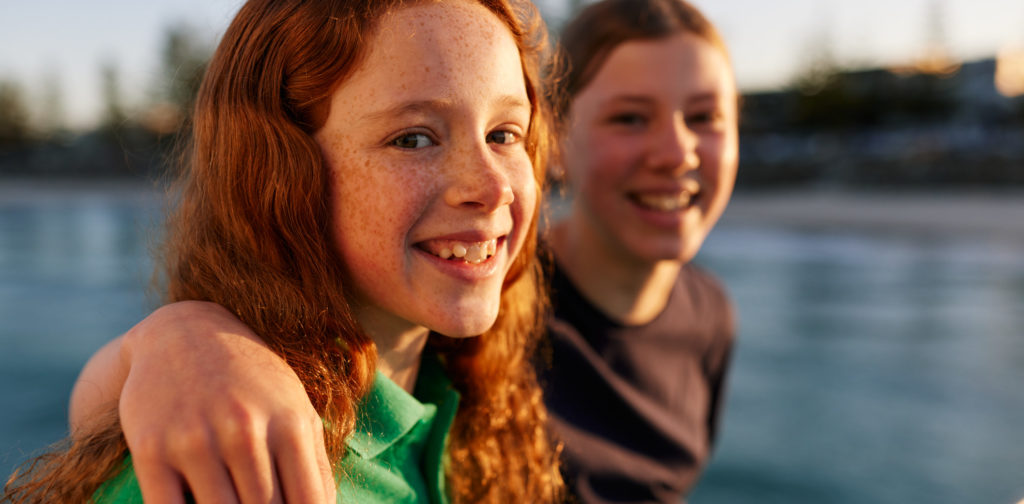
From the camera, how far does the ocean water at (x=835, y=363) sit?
523 centimetres

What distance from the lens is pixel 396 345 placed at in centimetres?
A: 119

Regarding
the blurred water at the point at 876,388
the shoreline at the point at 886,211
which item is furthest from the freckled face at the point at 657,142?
the shoreline at the point at 886,211

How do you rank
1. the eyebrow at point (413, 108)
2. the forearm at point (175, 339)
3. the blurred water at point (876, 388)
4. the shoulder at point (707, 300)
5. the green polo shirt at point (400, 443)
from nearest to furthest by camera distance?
the forearm at point (175, 339) < the eyebrow at point (413, 108) < the green polo shirt at point (400, 443) < the shoulder at point (707, 300) < the blurred water at point (876, 388)

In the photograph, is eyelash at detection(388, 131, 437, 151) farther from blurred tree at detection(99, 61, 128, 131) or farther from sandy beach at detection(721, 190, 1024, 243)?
blurred tree at detection(99, 61, 128, 131)

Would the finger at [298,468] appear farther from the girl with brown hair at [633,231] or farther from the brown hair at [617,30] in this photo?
the brown hair at [617,30]

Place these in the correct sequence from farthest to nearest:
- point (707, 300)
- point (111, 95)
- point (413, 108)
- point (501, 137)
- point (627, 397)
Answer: point (111, 95) → point (707, 300) → point (627, 397) → point (501, 137) → point (413, 108)

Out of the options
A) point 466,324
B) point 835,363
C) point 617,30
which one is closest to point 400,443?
point 466,324

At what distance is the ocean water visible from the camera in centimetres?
523

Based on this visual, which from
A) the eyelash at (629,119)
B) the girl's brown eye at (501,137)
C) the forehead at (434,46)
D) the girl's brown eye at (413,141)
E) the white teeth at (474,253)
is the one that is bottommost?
the white teeth at (474,253)

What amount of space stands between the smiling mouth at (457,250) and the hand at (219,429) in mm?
280

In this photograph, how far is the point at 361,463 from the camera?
1.09 metres

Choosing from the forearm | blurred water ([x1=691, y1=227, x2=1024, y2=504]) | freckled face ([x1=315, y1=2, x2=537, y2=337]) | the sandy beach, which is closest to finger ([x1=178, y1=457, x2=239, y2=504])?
the forearm

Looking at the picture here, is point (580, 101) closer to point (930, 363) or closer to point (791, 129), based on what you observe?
point (930, 363)

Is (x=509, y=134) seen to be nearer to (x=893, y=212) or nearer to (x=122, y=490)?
(x=122, y=490)
